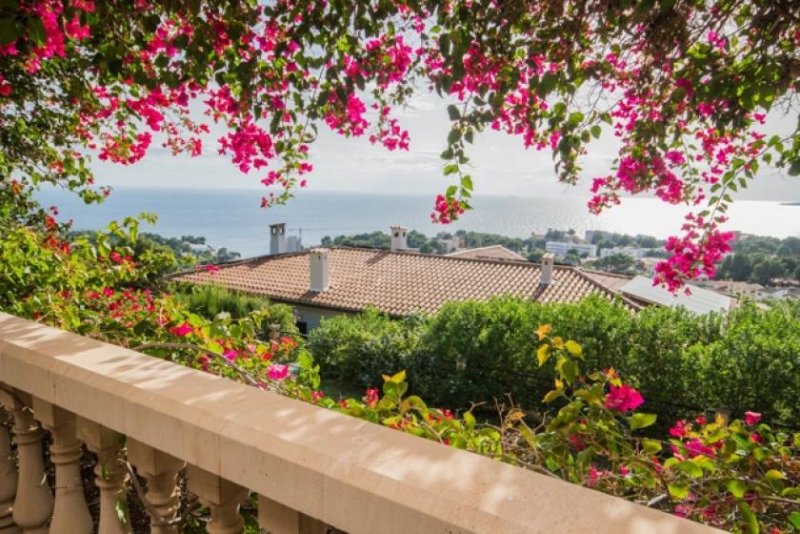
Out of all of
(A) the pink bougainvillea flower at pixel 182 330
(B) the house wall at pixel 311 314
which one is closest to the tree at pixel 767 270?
(A) the pink bougainvillea flower at pixel 182 330

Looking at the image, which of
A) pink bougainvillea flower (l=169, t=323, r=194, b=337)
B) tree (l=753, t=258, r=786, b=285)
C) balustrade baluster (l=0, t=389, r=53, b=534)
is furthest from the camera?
tree (l=753, t=258, r=786, b=285)

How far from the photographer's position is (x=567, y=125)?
263cm

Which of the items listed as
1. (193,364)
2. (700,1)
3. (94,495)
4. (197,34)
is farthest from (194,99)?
(700,1)

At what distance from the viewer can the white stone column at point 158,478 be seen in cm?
111

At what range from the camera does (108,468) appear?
1.23 meters

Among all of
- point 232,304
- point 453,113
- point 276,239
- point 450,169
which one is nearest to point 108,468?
point 450,169

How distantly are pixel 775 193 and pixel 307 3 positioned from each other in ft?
9.53

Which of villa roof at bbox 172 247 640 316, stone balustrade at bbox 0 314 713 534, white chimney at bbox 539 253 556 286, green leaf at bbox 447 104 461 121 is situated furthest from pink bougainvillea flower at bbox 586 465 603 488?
white chimney at bbox 539 253 556 286

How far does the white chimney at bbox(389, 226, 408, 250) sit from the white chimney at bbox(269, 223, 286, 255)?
5.67 metres

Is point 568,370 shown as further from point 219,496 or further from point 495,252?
point 495,252

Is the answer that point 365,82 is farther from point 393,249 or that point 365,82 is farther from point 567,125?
point 393,249

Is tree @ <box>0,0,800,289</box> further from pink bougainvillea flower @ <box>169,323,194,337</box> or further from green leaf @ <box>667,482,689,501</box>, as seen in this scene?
green leaf @ <box>667,482,689,501</box>

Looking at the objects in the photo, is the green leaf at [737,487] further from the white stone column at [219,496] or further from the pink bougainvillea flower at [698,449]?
the white stone column at [219,496]

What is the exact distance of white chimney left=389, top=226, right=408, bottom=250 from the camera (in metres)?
24.8
